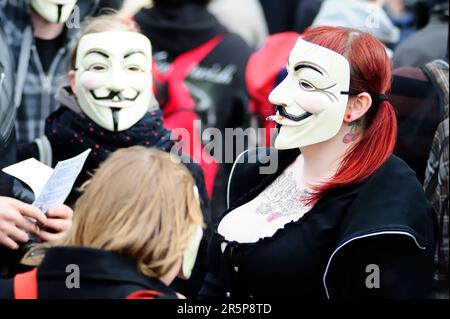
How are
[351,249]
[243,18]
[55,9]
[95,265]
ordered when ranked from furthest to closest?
[243,18] → [55,9] → [351,249] → [95,265]

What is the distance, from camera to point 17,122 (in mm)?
3473

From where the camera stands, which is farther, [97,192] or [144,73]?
[144,73]

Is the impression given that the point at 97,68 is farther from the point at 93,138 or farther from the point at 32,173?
the point at 32,173

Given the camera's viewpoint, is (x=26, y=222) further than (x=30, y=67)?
No

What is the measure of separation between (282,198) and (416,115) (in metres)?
0.77

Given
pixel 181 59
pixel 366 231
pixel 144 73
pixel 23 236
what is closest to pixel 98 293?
pixel 23 236

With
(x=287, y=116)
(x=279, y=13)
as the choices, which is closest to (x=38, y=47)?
(x=287, y=116)

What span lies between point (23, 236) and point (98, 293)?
48 centimetres

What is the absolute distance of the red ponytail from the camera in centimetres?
257

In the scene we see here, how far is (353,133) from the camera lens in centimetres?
262

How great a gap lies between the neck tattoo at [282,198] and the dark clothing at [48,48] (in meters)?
1.13

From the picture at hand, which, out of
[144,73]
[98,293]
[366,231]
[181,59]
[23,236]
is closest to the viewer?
[98,293]

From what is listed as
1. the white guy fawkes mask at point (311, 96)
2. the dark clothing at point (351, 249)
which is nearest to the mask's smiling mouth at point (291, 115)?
the white guy fawkes mask at point (311, 96)
